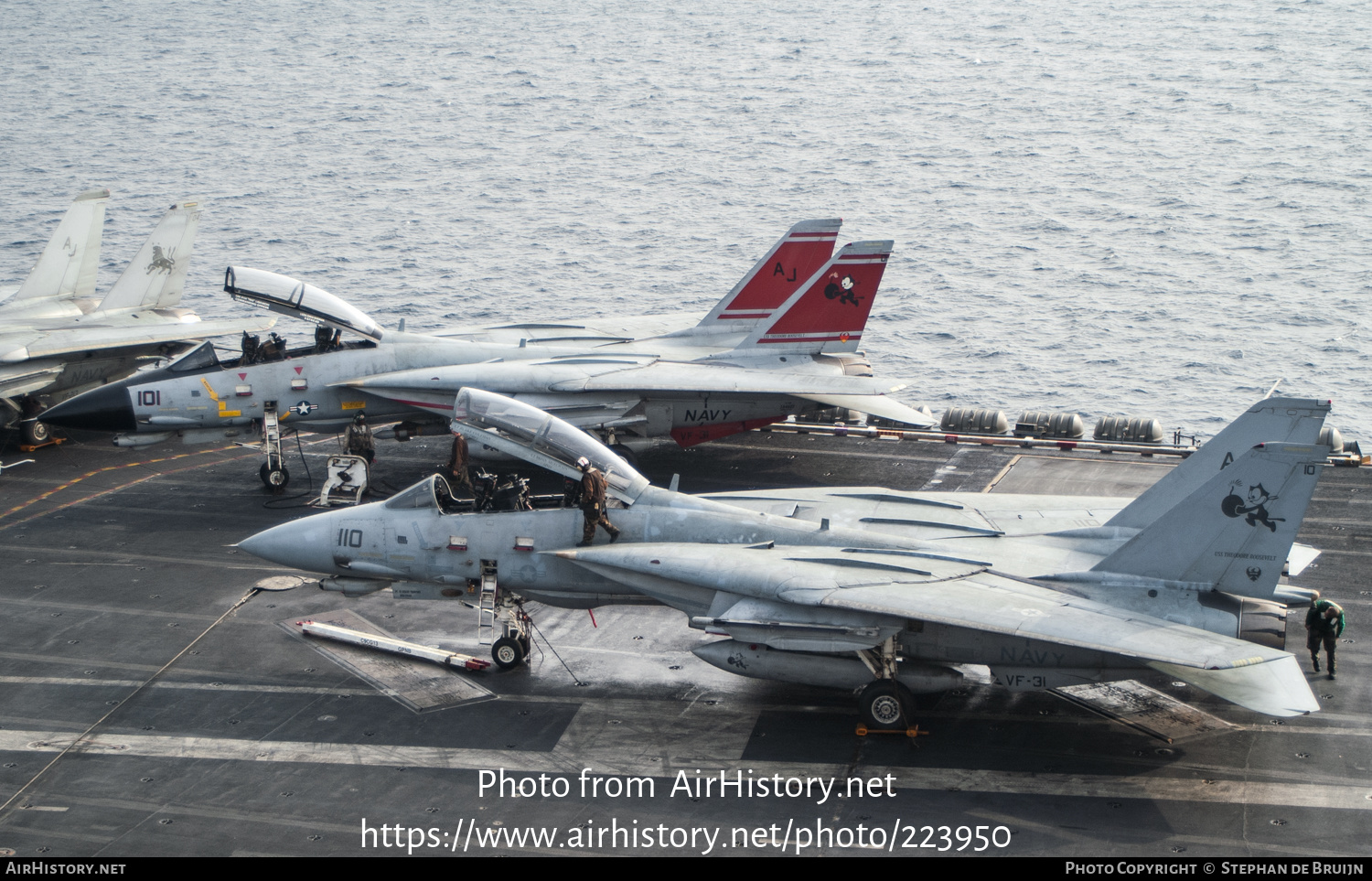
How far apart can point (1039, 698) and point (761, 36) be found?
129 meters

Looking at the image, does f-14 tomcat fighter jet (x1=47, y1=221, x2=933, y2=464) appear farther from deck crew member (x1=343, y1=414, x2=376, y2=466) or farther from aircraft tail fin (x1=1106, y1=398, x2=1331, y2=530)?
aircraft tail fin (x1=1106, y1=398, x2=1331, y2=530)

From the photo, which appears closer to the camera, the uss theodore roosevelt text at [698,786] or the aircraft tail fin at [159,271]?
the uss theodore roosevelt text at [698,786]

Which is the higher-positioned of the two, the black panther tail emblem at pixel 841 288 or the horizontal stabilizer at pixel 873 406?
the black panther tail emblem at pixel 841 288

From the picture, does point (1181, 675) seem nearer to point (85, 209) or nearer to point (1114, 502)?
point (1114, 502)

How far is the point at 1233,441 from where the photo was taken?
18625 mm

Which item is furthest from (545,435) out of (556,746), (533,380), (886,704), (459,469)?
(533,380)

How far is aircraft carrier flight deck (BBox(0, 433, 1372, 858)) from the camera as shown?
16.1m

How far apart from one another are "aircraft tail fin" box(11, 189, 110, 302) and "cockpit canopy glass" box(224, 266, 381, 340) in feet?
31.0

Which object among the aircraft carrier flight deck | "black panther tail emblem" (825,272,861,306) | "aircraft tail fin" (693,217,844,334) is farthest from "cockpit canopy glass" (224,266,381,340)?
"black panther tail emblem" (825,272,861,306)

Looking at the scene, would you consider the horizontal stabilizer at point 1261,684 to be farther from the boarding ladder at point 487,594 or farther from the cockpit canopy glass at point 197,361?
the cockpit canopy glass at point 197,361

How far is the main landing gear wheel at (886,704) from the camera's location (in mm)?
18078

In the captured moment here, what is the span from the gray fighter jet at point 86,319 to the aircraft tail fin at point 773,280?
459 inches

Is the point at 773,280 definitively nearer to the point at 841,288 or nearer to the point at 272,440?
the point at 841,288
